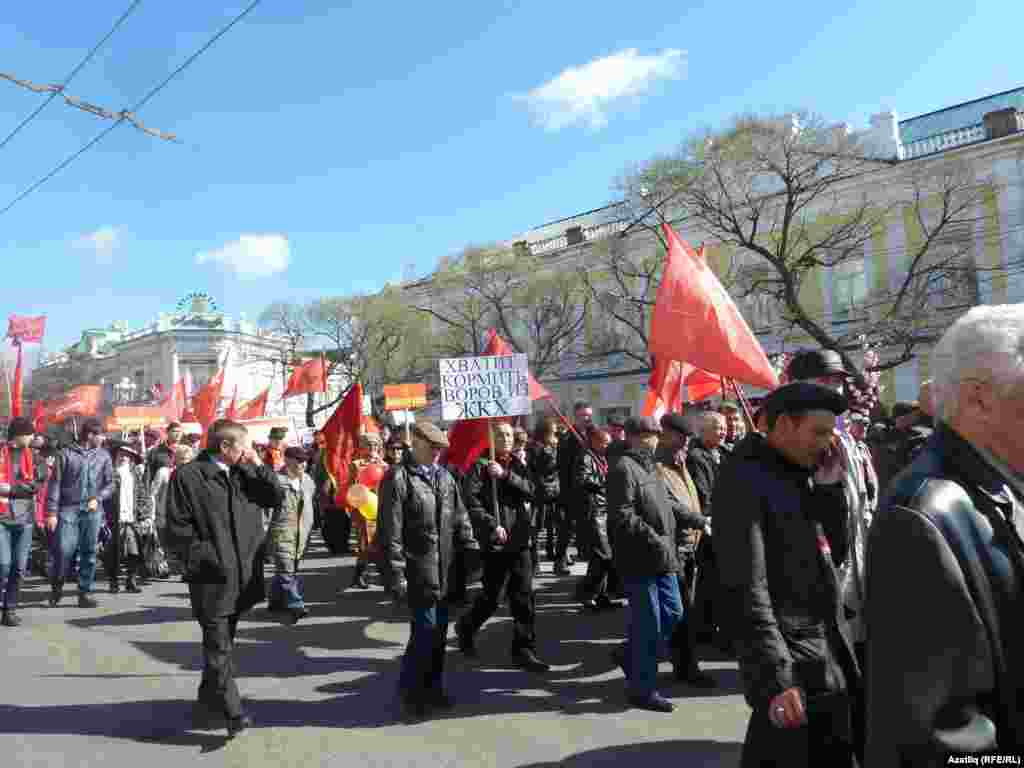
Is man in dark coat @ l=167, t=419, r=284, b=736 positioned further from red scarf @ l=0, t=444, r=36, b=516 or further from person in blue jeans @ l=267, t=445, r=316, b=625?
red scarf @ l=0, t=444, r=36, b=516

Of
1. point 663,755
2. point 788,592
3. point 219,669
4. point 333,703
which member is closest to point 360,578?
point 333,703

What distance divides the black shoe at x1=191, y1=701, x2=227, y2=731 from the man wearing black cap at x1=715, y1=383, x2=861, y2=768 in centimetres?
336

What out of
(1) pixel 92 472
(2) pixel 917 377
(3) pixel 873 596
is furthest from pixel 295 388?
(2) pixel 917 377

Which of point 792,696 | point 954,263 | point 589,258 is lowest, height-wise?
point 792,696

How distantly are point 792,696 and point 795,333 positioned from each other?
31.0 metres

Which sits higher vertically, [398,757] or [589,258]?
[589,258]

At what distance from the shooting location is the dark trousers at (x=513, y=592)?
6414 mm

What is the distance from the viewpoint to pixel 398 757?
459 centimetres

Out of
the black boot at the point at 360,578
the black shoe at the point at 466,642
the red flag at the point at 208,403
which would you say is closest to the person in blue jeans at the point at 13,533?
the black boot at the point at 360,578

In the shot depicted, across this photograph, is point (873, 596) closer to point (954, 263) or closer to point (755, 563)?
point (755, 563)

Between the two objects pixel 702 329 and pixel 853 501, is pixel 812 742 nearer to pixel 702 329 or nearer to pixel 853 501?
pixel 853 501

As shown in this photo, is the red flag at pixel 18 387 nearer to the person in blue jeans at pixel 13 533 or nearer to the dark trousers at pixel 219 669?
the person in blue jeans at pixel 13 533

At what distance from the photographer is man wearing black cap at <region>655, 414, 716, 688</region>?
18.9 ft

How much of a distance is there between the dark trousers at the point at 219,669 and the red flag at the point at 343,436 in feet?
19.1
